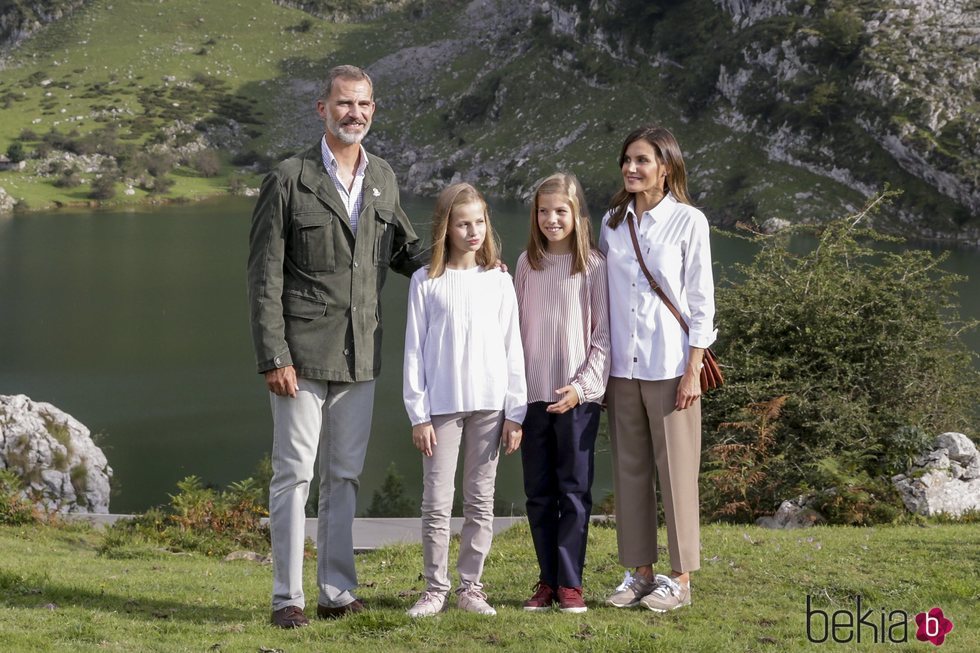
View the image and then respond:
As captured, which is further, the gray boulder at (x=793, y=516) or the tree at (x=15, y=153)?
the tree at (x=15, y=153)

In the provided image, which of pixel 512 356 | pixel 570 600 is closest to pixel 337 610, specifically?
pixel 570 600

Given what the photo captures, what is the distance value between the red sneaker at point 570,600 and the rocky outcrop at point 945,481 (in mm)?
5918

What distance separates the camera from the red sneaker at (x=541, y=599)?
5207mm

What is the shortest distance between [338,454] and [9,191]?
9278cm

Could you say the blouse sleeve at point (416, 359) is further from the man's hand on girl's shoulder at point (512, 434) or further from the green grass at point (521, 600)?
the green grass at point (521, 600)

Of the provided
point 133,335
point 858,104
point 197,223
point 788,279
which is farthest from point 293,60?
point 788,279

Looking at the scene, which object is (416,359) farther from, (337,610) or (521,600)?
(521,600)

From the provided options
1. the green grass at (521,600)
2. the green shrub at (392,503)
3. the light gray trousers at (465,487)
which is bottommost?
the green shrub at (392,503)

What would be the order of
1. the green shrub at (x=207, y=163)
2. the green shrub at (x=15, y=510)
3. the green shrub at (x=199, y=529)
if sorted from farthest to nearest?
the green shrub at (x=207, y=163) < the green shrub at (x=15, y=510) < the green shrub at (x=199, y=529)

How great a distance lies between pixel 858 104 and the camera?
78688 mm

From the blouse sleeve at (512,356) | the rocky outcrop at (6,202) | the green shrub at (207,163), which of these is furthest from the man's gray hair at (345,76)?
the green shrub at (207,163)

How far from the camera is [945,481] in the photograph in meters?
10.1

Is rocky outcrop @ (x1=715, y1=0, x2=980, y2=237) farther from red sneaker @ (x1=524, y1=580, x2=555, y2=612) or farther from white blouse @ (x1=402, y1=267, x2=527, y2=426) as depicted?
white blouse @ (x1=402, y1=267, x2=527, y2=426)

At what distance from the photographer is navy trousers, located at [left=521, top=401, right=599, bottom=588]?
201 inches
